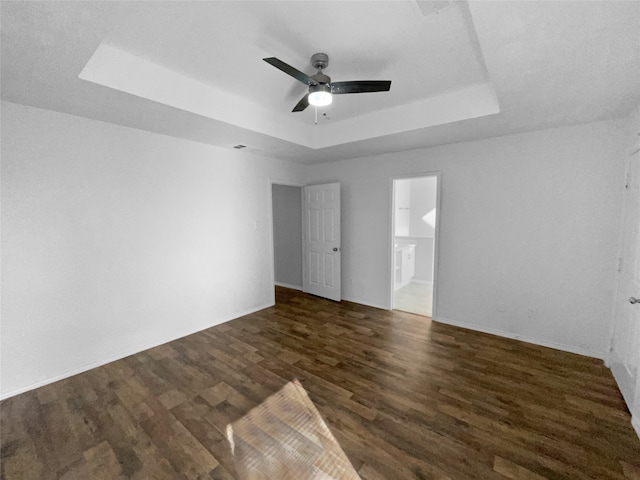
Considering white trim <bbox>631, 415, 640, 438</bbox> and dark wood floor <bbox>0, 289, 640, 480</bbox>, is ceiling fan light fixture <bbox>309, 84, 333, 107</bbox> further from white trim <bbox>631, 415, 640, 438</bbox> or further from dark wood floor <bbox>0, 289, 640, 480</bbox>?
white trim <bbox>631, 415, 640, 438</bbox>

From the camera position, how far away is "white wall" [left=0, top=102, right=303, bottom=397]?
2.36m

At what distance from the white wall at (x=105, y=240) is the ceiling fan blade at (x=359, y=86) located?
2306 mm

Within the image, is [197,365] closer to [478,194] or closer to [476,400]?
[476,400]

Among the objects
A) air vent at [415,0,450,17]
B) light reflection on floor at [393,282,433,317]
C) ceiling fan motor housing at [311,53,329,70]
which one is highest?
ceiling fan motor housing at [311,53,329,70]

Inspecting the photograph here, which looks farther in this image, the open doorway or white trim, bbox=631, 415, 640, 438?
the open doorway

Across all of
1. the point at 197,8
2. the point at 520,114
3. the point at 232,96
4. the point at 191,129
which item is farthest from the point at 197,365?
the point at 520,114

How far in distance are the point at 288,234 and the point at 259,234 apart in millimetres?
1415

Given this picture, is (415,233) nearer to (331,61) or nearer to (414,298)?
(414,298)

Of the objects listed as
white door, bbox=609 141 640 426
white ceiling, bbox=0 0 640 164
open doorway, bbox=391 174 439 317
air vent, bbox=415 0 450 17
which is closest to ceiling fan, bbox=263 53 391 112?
white ceiling, bbox=0 0 640 164

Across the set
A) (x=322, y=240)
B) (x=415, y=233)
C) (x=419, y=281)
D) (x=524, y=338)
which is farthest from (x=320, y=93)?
(x=419, y=281)

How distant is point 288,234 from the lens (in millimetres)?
5770

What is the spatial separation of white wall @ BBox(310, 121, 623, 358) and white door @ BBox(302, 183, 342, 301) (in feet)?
3.27

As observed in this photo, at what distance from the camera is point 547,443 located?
1.80 meters

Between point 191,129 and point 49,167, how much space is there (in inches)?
52.1
